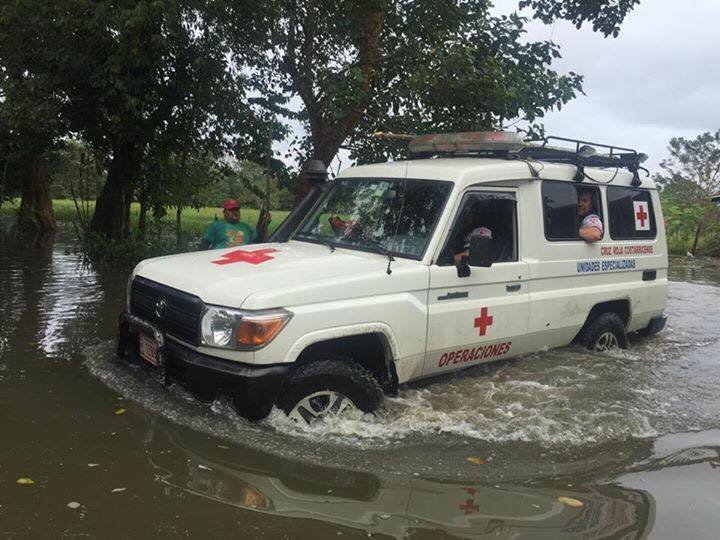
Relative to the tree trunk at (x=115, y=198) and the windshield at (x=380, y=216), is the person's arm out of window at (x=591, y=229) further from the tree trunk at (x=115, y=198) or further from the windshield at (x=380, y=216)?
the tree trunk at (x=115, y=198)

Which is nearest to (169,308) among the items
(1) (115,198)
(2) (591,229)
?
(2) (591,229)

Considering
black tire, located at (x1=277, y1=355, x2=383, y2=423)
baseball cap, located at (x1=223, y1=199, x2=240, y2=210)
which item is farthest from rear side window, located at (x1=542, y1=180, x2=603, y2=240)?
baseball cap, located at (x1=223, y1=199, x2=240, y2=210)

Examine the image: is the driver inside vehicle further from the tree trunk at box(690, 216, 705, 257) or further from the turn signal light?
the tree trunk at box(690, 216, 705, 257)

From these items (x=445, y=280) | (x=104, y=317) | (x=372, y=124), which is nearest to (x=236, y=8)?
(x=372, y=124)

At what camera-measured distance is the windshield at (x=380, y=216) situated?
15.4ft

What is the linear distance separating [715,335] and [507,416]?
17.3 feet

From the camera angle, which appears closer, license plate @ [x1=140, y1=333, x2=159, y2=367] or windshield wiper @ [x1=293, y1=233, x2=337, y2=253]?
license plate @ [x1=140, y1=333, x2=159, y2=367]

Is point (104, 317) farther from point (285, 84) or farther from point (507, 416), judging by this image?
point (507, 416)

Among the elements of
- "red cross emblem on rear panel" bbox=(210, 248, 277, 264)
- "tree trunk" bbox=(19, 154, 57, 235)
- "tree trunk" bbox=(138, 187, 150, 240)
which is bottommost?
"red cross emblem on rear panel" bbox=(210, 248, 277, 264)

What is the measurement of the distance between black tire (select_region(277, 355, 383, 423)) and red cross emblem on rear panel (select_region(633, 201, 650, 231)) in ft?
12.4

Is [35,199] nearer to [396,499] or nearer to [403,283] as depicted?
[403,283]

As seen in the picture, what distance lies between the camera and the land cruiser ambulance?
3891 mm

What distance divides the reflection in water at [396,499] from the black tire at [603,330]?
7.91ft

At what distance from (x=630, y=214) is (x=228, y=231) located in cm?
430
